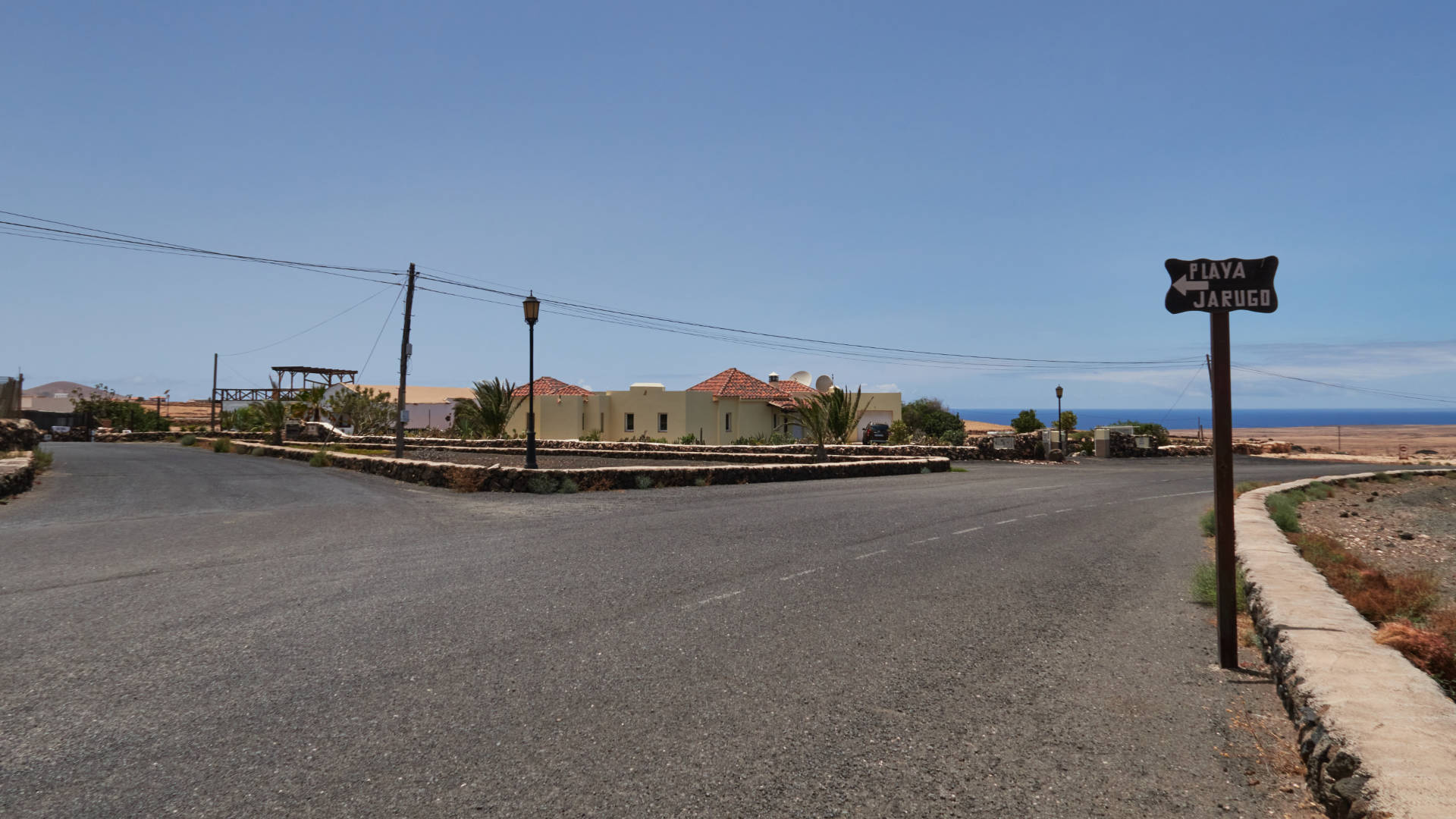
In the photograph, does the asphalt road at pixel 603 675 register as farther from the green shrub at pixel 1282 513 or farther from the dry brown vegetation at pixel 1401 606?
the green shrub at pixel 1282 513

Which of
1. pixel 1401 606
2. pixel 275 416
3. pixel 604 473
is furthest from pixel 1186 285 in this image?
pixel 275 416

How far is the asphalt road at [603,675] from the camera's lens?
3.36 m

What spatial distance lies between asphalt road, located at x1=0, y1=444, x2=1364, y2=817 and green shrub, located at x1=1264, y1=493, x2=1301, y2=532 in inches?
94.9

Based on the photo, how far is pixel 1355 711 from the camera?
145 inches

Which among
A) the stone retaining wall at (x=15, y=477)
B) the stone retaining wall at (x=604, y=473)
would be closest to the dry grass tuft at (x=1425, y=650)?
the stone retaining wall at (x=604, y=473)

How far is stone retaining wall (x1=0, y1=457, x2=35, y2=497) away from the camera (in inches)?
548

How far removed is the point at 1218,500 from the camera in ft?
17.4

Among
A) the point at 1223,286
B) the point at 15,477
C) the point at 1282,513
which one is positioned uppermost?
the point at 1223,286

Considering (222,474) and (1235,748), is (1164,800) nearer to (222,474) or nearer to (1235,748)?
(1235,748)

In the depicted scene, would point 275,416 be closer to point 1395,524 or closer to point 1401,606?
point 1395,524

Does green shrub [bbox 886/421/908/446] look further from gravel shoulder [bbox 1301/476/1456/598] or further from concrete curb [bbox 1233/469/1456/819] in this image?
concrete curb [bbox 1233/469/1456/819]

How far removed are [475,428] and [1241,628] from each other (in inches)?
1474

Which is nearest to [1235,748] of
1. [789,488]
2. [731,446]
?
[789,488]

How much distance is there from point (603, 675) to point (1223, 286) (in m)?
4.56
